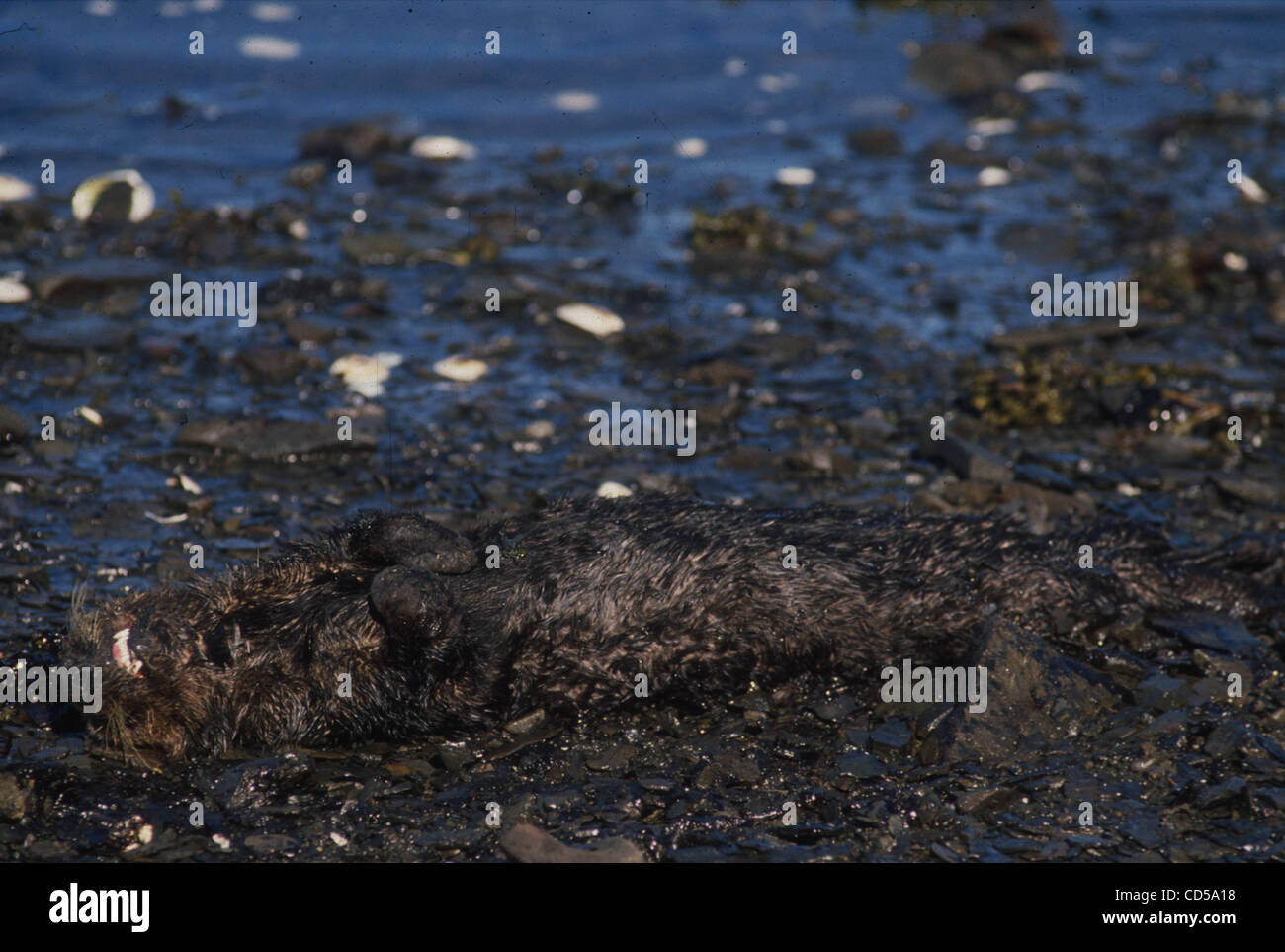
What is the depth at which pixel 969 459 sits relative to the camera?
730cm

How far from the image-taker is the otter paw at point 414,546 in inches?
201

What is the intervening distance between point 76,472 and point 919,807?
460 centimetres

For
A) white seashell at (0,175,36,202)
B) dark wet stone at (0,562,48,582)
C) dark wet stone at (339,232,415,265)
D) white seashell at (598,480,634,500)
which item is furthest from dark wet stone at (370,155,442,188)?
dark wet stone at (0,562,48,582)

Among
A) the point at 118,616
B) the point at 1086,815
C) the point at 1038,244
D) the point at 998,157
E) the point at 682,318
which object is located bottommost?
the point at 1086,815

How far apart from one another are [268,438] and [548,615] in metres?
2.89

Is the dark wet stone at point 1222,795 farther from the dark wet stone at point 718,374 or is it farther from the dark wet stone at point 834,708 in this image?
the dark wet stone at point 718,374

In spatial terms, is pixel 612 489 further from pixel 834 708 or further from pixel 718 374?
pixel 834 708

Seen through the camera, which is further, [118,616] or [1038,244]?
[1038,244]

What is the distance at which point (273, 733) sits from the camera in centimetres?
493

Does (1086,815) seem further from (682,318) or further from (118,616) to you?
(682,318)

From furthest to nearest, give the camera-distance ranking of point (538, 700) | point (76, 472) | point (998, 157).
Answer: point (998, 157) < point (76, 472) < point (538, 700)

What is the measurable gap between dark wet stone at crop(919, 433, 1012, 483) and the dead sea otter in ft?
4.46

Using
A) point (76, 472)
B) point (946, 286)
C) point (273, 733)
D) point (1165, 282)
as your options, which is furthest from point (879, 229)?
point (273, 733)

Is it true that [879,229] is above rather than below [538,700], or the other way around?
above
